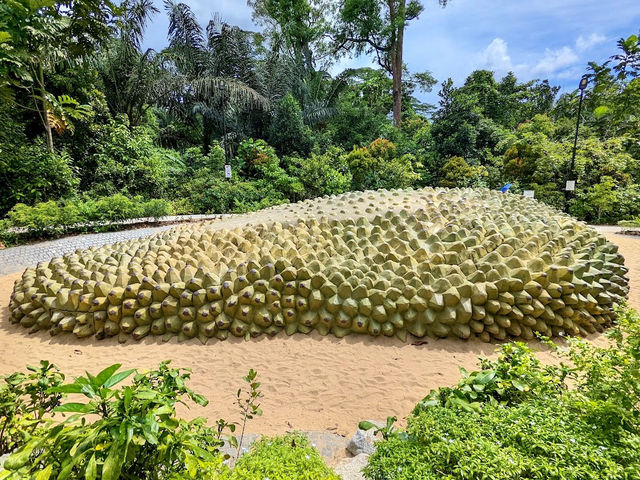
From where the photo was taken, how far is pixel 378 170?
1395 centimetres

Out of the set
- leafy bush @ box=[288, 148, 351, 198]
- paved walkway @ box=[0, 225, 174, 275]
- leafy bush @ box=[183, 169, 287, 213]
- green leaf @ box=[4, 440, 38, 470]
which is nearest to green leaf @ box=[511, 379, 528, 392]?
Result: green leaf @ box=[4, 440, 38, 470]

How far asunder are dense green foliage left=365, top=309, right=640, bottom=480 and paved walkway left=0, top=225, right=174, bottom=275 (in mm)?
6638

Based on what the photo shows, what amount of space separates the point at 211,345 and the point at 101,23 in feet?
34.3

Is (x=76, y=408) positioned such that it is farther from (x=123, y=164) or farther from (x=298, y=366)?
(x=123, y=164)

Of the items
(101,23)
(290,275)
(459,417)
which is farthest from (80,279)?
(101,23)

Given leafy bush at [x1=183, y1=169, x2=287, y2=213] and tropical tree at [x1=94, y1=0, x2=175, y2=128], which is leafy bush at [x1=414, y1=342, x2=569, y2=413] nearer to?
leafy bush at [x1=183, y1=169, x2=287, y2=213]

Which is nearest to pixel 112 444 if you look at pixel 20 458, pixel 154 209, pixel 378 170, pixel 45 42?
pixel 20 458

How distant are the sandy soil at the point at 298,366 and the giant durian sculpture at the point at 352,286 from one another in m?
0.13

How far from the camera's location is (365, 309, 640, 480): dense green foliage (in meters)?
1.15

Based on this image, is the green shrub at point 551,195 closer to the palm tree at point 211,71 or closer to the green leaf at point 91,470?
the palm tree at point 211,71

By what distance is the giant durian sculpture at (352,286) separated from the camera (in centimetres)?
313

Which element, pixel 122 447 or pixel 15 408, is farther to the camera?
pixel 15 408

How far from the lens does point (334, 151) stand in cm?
1461

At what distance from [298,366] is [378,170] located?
12.0 meters
